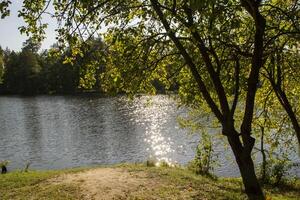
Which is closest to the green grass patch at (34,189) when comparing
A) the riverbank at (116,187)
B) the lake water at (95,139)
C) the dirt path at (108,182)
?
the riverbank at (116,187)

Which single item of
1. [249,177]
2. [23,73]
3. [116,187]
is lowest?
[116,187]

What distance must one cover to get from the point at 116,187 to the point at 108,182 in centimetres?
89

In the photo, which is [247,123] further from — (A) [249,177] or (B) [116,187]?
(B) [116,187]

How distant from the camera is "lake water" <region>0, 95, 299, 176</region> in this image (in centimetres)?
3956

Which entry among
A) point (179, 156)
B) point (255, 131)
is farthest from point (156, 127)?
point (255, 131)

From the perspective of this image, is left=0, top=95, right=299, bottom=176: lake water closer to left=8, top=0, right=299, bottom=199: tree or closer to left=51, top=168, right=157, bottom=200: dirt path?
left=51, top=168, right=157, bottom=200: dirt path

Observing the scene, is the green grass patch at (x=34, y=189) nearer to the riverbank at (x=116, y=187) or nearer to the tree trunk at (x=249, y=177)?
the riverbank at (x=116, y=187)

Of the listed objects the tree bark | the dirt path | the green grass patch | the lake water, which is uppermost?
the tree bark

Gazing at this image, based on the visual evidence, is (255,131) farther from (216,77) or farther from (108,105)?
(108,105)

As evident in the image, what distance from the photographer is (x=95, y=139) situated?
4950cm

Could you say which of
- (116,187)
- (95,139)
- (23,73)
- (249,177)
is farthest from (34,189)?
(23,73)

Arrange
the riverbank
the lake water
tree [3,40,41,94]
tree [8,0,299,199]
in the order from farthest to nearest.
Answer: tree [3,40,41,94] → the lake water → the riverbank → tree [8,0,299,199]

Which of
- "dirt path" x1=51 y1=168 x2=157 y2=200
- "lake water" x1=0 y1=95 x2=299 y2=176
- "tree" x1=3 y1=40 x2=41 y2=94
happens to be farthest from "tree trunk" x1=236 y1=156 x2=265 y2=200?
"tree" x1=3 y1=40 x2=41 y2=94

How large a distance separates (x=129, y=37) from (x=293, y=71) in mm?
8405
